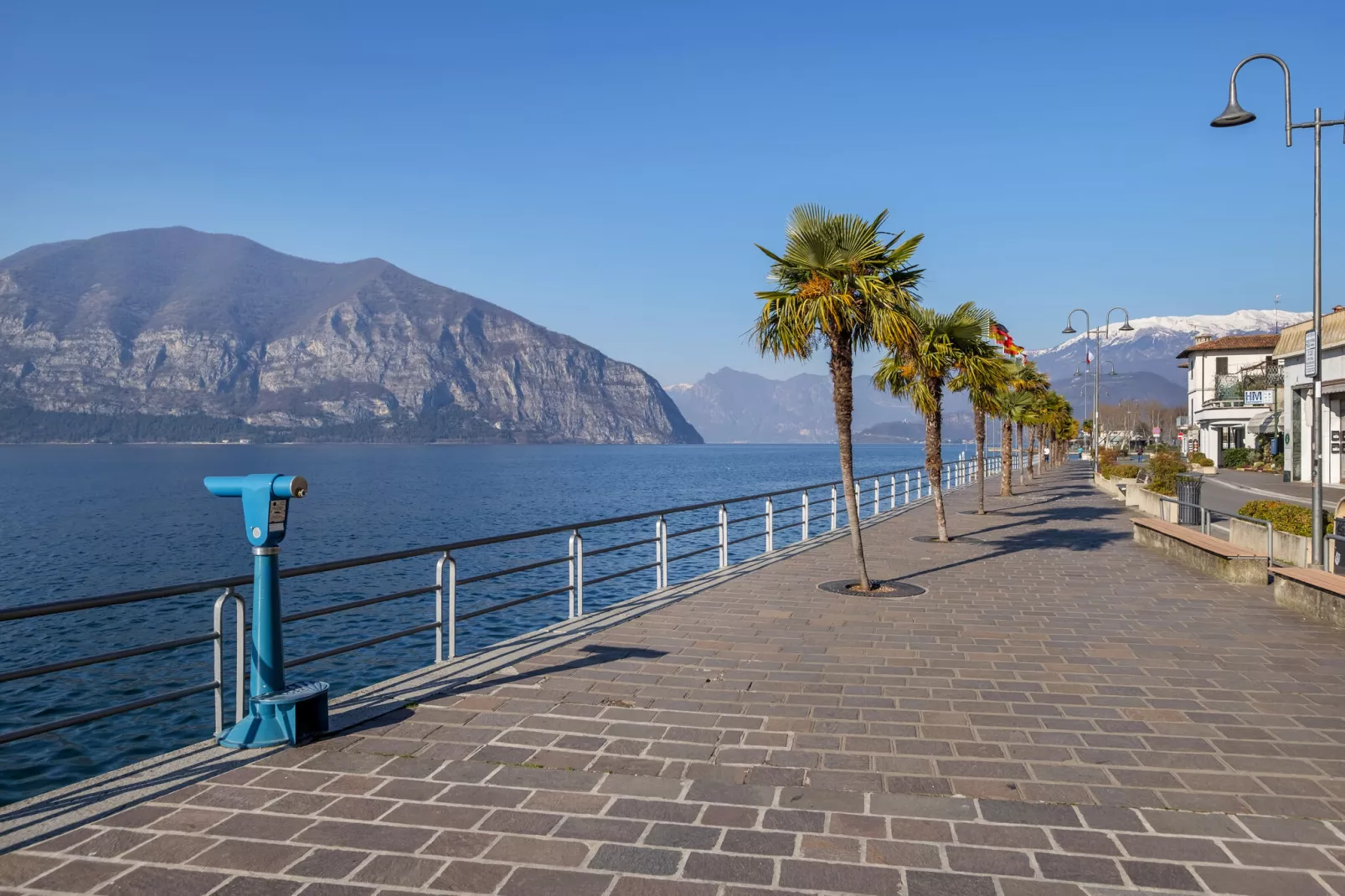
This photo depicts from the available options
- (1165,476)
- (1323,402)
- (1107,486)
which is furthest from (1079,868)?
(1323,402)

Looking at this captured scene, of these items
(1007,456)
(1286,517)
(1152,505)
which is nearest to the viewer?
(1286,517)

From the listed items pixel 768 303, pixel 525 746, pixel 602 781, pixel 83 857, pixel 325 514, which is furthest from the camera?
pixel 325 514

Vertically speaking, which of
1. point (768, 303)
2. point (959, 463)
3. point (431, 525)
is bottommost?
point (431, 525)

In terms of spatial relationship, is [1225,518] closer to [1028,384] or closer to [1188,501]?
[1188,501]

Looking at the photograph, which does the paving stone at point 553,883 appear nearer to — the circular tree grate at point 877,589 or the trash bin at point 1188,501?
the circular tree grate at point 877,589

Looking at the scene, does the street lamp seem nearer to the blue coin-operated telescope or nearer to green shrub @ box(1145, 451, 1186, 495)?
green shrub @ box(1145, 451, 1186, 495)

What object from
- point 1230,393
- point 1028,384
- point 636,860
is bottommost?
point 636,860

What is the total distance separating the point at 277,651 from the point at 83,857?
166 cm

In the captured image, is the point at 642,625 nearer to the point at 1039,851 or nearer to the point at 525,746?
the point at 525,746

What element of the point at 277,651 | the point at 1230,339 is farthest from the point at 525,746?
the point at 1230,339

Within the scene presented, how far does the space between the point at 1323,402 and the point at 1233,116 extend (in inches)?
1071

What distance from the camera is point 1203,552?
13.5 meters

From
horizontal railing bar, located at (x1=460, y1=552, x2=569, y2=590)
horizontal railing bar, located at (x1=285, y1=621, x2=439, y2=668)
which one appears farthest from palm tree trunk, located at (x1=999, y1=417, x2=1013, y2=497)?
horizontal railing bar, located at (x1=285, y1=621, x2=439, y2=668)

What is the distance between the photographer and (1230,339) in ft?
219
